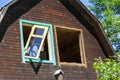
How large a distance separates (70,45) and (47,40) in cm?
314

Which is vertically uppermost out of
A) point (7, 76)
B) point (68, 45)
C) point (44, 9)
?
point (44, 9)

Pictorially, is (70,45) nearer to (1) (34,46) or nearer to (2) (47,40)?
(2) (47,40)

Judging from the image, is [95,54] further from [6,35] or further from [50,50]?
[6,35]

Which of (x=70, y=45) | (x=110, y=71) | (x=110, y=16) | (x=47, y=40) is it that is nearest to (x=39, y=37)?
(x=47, y=40)

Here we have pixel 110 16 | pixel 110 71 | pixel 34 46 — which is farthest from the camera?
pixel 110 16

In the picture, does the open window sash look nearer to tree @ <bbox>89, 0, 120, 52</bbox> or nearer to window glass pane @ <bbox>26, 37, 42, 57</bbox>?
window glass pane @ <bbox>26, 37, 42, 57</bbox>

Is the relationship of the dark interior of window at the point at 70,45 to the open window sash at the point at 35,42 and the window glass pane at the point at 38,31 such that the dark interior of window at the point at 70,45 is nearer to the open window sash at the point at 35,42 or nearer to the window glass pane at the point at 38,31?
the window glass pane at the point at 38,31

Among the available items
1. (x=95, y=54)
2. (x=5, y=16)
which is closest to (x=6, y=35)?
(x=5, y=16)

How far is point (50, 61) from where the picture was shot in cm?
1505

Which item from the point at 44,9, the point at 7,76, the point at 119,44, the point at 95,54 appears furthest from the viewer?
the point at 119,44

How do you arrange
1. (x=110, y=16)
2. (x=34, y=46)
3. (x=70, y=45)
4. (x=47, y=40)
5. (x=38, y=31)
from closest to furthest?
(x=34, y=46)
(x=38, y=31)
(x=47, y=40)
(x=70, y=45)
(x=110, y=16)

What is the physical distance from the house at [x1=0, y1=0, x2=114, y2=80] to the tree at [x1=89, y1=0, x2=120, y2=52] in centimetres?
711

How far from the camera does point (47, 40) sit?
15562 millimetres

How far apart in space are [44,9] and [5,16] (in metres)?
1.97
